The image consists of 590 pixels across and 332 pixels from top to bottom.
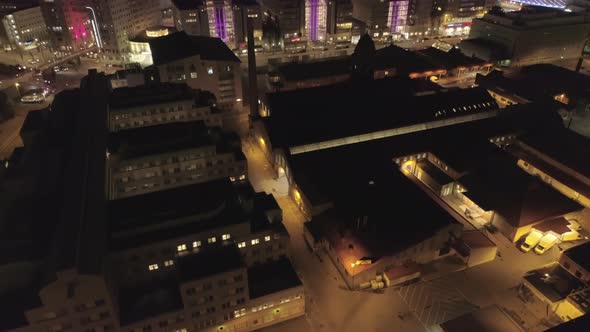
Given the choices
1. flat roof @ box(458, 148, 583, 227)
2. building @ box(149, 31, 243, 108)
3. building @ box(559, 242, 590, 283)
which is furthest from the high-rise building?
building @ box(559, 242, 590, 283)

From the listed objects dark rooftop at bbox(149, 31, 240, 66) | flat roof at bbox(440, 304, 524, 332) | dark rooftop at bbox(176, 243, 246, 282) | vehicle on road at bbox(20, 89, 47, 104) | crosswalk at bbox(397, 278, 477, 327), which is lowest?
crosswalk at bbox(397, 278, 477, 327)

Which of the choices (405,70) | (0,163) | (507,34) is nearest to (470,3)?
(507,34)

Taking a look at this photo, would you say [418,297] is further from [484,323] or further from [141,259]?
[141,259]

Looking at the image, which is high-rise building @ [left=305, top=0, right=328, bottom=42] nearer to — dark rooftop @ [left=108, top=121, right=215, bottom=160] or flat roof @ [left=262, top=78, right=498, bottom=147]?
flat roof @ [left=262, top=78, right=498, bottom=147]

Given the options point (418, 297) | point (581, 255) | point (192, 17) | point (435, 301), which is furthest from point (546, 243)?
point (192, 17)

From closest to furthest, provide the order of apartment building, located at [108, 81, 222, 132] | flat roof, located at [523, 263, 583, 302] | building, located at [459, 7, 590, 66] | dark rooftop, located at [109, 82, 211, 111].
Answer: flat roof, located at [523, 263, 583, 302] < apartment building, located at [108, 81, 222, 132] < dark rooftop, located at [109, 82, 211, 111] < building, located at [459, 7, 590, 66]

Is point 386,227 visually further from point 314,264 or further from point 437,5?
point 437,5

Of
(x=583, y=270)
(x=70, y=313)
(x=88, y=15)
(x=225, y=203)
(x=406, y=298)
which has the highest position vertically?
(x=88, y=15)

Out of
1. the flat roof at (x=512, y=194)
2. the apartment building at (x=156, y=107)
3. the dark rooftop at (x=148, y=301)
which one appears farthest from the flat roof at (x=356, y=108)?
the dark rooftop at (x=148, y=301)
